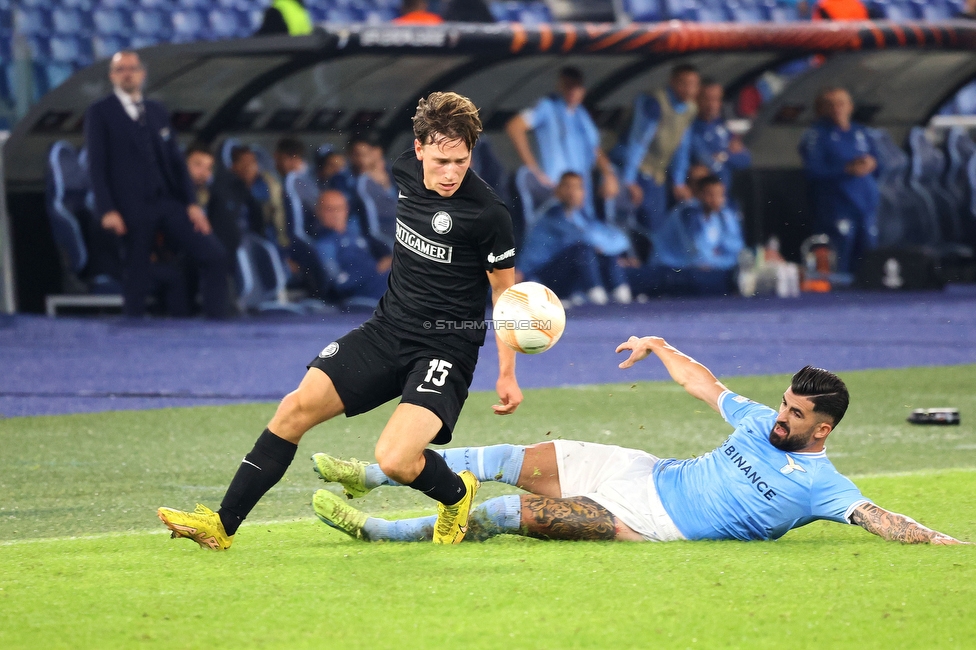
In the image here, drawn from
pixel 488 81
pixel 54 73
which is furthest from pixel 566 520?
pixel 54 73

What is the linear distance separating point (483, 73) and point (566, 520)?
1145 centimetres

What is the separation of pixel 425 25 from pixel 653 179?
3734 millimetres

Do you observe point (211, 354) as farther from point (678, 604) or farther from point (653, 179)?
point (678, 604)

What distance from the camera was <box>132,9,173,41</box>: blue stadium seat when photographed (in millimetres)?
18453

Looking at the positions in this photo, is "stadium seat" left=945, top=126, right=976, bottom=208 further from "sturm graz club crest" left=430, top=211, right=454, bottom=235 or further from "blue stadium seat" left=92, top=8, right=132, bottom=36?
"sturm graz club crest" left=430, top=211, right=454, bottom=235

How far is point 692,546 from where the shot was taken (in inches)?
212

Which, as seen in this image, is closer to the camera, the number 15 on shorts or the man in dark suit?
the number 15 on shorts

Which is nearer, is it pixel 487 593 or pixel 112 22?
pixel 487 593

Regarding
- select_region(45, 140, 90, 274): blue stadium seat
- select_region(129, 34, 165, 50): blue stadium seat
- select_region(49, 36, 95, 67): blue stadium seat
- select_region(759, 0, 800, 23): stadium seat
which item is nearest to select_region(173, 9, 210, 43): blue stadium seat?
select_region(129, 34, 165, 50): blue stadium seat

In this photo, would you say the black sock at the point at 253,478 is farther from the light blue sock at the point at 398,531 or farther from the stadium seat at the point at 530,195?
the stadium seat at the point at 530,195

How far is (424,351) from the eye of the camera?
5387 mm

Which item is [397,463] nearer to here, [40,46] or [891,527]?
[891,527]

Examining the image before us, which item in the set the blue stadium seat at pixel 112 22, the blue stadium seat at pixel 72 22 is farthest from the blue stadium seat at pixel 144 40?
the blue stadium seat at pixel 72 22

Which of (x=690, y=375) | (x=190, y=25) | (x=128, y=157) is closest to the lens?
(x=690, y=375)
